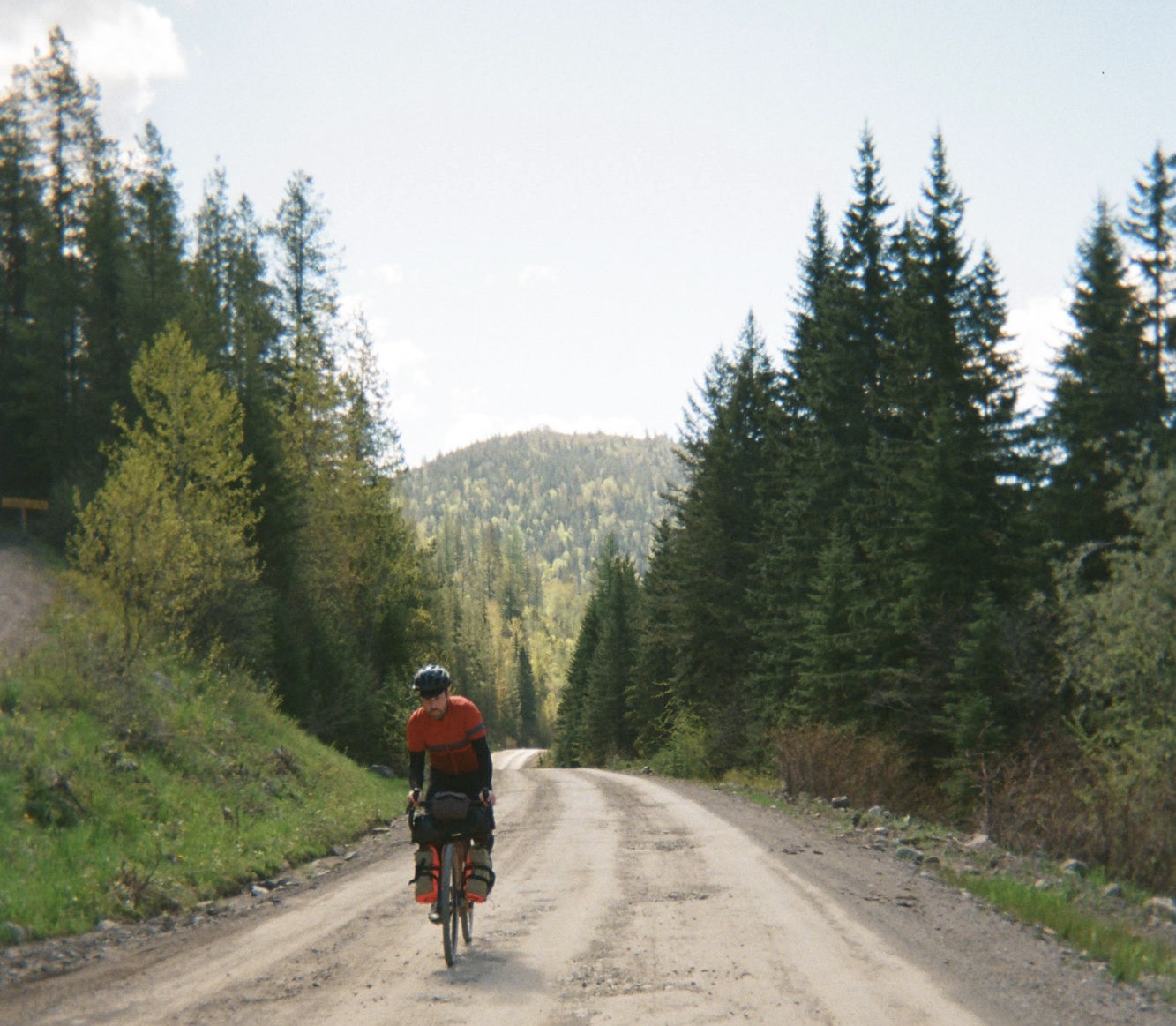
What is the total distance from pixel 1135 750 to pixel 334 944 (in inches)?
700

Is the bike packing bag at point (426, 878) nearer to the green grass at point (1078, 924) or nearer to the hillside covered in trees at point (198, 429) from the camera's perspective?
the green grass at point (1078, 924)

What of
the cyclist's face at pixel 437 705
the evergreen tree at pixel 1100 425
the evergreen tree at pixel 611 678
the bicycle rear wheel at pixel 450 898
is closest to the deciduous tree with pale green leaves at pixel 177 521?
the cyclist's face at pixel 437 705

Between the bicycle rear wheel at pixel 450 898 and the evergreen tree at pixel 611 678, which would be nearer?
the bicycle rear wheel at pixel 450 898

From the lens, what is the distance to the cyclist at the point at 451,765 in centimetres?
804

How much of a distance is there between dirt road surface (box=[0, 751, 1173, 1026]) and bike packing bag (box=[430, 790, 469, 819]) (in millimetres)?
1128

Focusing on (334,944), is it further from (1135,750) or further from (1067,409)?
(1067,409)

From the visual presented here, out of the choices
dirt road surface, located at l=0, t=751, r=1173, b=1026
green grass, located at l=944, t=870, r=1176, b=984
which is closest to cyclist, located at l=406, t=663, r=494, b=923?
dirt road surface, located at l=0, t=751, r=1173, b=1026

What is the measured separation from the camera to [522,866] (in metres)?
12.4

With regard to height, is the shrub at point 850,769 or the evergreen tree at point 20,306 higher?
the evergreen tree at point 20,306

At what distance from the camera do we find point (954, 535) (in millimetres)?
25703

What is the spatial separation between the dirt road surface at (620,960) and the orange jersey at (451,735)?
1.54m

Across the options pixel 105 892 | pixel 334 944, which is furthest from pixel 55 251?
pixel 334 944

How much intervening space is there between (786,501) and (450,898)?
2703cm

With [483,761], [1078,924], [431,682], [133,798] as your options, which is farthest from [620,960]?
[133,798]
